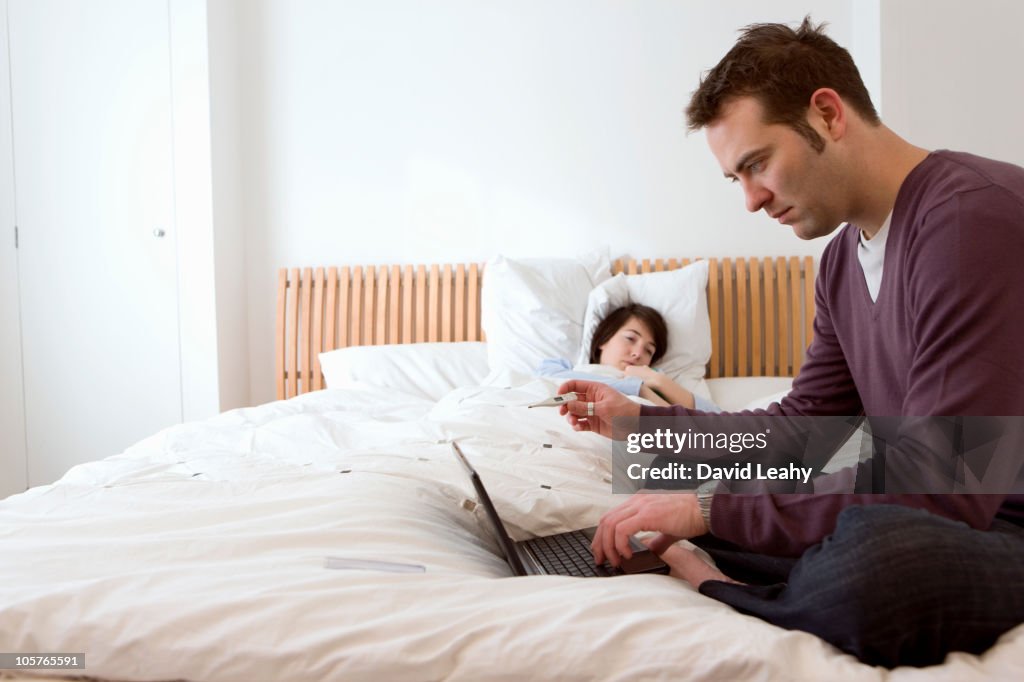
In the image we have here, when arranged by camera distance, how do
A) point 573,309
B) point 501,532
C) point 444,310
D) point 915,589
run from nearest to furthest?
point 915,589 → point 501,532 → point 573,309 → point 444,310

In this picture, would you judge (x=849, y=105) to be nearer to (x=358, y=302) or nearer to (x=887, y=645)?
(x=887, y=645)

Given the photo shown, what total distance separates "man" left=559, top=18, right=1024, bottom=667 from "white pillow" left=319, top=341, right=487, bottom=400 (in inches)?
70.4

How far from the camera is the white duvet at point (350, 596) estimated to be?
69 cm

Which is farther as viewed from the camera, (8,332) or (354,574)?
(8,332)

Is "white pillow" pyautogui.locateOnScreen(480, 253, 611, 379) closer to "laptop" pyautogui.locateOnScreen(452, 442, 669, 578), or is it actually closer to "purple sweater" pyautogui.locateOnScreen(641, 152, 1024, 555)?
"laptop" pyautogui.locateOnScreen(452, 442, 669, 578)

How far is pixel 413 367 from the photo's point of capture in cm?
289

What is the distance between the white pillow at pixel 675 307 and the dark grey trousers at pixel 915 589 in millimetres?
1891

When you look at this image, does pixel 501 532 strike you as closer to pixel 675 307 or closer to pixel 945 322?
pixel 945 322

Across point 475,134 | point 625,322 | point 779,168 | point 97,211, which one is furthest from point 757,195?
point 97,211

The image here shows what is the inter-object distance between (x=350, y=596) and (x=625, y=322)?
1.91 meters

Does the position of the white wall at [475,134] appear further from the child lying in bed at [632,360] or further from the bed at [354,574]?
the bed at [354,574]

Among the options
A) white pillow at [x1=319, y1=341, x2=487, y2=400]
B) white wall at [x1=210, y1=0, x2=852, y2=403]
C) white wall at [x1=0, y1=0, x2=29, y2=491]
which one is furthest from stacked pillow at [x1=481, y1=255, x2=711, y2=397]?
white wall at [x1=0, y1=0, x2=29, y2=491]

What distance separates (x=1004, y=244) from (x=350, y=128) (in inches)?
120

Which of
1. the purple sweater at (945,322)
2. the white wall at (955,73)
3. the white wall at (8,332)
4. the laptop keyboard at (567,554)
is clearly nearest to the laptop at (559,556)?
the laptop keyboard at (567,554)
